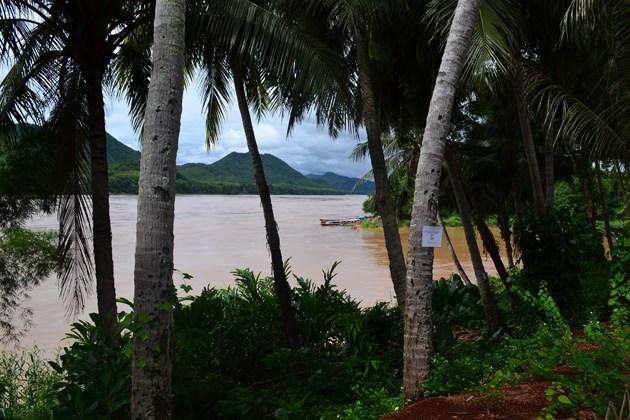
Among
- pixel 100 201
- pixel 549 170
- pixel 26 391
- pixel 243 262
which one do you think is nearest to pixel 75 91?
pixel 100 201

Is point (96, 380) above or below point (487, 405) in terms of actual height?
below

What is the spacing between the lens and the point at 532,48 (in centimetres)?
707

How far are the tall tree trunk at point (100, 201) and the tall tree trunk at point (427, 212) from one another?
11.8 feet

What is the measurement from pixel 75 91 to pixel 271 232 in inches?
120

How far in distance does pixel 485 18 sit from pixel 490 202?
27.8 feet

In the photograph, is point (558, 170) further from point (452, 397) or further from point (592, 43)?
point (452, 397)

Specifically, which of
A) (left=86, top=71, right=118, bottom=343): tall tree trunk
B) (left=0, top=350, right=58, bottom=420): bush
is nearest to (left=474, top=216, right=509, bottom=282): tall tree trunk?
(left=86, top=71, right=118, bottom=343): tall tree trunk

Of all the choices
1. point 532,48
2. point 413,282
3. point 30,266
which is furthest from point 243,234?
point 413,282

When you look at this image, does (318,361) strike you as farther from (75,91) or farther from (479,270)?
(75,91)

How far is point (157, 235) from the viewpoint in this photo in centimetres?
286

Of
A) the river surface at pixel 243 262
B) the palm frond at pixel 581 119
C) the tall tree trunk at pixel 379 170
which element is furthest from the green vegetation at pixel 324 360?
the river surface at pixel 243 262

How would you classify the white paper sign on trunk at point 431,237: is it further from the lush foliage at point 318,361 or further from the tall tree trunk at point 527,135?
the tall tree trunk at point 527,135

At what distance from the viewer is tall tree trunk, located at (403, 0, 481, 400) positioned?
365 cm

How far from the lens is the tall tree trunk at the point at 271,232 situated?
610 centimetres
